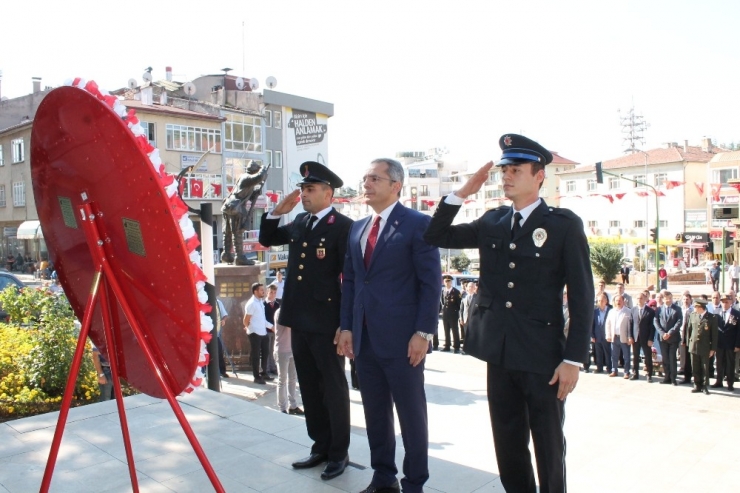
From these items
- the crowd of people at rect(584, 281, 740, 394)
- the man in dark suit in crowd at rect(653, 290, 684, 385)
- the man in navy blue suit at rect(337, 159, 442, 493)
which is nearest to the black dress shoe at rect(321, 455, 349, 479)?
the man in navy blue suit at rect(337, 159, 442, 493)

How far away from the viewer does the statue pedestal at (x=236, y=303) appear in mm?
11734

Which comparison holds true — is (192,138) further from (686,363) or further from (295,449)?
(295,449)

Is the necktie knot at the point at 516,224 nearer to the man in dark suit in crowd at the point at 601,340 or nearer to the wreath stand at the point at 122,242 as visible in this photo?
the wreath stand at the point at 122,242

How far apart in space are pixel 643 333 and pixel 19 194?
41.3m

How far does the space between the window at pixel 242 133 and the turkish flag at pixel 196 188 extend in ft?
13.8

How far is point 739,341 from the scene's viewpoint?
37.1 ft

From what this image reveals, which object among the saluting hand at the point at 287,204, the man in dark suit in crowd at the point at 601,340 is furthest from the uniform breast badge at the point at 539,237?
the man in dark suit in crowd at the point at 601,340

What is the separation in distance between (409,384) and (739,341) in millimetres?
10197

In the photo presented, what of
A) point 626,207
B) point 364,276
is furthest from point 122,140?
point 626,207

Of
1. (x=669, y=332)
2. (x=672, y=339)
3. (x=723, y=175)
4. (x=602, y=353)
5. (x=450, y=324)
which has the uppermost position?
(x=723, y=175)

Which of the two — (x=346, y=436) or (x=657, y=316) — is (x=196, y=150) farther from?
(x=346, y=436)

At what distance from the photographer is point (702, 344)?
442 inches

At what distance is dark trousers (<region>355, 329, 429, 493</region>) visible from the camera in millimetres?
3379

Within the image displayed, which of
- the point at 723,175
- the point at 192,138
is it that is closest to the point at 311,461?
the point at 192,138
